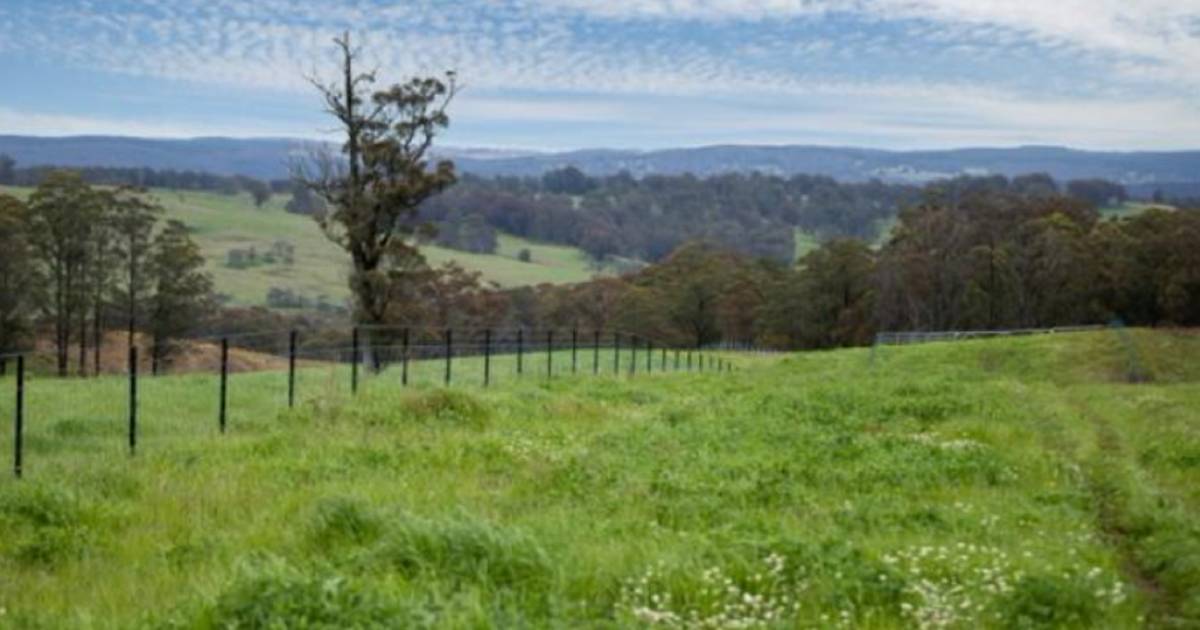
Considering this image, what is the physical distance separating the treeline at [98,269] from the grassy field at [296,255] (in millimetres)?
47911

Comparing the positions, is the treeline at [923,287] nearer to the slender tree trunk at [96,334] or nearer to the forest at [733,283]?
the forest at [733,283]

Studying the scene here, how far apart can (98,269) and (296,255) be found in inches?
3892

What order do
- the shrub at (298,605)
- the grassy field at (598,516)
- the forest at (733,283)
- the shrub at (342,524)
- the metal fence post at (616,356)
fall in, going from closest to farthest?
1. the shrub at (298,605)
2. the grassy field at (598,516)
3. the shrub at (342,524)
4. the metal fence post at (616,356)
5. the forest at (733,283)

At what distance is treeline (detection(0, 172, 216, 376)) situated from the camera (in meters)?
62.9

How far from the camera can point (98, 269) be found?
65.0 m

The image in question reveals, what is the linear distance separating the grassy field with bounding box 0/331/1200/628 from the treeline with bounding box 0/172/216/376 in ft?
157

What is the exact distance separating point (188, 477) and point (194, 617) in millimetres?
6190

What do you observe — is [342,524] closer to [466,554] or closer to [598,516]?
[466,554]

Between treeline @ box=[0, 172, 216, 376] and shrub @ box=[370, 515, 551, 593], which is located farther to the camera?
treeline @ box=[0, 172, 216, 376]

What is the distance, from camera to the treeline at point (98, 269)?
206 feet

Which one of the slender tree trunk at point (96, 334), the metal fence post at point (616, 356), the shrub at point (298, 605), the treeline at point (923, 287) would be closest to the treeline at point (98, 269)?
the slender tree trunk at point (96, 334)

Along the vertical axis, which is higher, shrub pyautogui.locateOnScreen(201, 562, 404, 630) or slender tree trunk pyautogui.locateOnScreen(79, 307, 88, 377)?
shrub pyautogui.locateOnScreen(201, 562, 404, 630)

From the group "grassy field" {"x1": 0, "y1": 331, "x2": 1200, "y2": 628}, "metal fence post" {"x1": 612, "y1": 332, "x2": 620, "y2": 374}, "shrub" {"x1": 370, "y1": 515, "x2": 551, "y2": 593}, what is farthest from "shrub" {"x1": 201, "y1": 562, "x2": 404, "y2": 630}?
"metal fence post" {"x1": 612, "y1": 332, "x2": 620, "y2": 374}

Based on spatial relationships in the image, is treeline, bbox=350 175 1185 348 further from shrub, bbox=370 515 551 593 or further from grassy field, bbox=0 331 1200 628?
shrub, bbox=370 515 551 593
